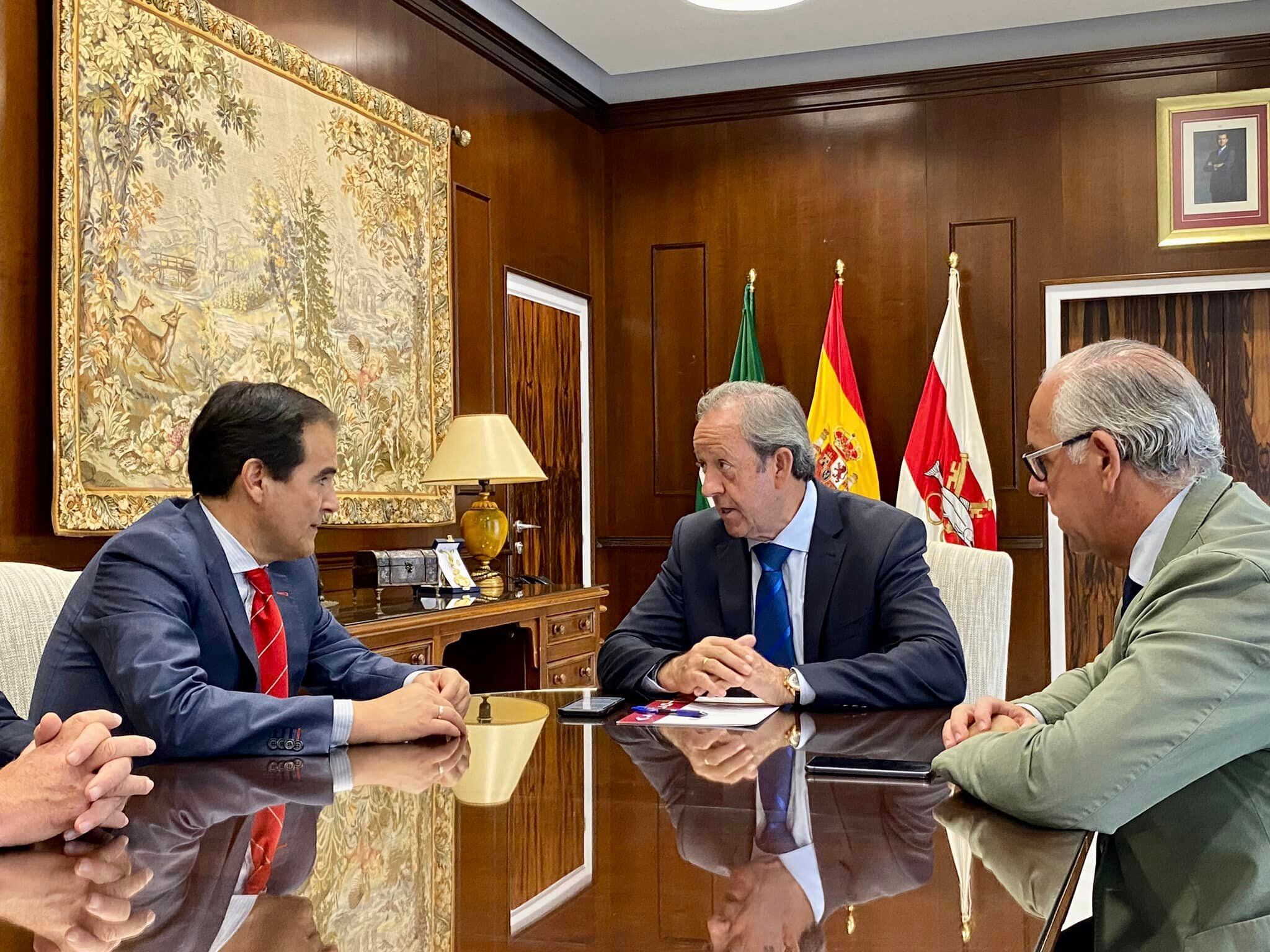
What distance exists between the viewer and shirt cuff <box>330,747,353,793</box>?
1.70 m

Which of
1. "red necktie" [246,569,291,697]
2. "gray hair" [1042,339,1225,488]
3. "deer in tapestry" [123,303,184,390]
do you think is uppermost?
"deer in tapestry" [123,303,184,390]

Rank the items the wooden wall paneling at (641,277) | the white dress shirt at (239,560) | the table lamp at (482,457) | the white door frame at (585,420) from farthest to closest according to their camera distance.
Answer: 1. the wooden wall paneling at (641,277)
2. the white door frame at (585,420)
3. the table lamp at (482,457)
4. the white dress shirt at (239,560)

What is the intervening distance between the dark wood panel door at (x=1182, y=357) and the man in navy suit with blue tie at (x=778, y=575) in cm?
380

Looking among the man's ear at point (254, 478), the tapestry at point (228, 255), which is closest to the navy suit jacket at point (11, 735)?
the man's ear at point (254, 478)

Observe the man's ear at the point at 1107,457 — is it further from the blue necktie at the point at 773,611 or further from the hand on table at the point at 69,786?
the hand on table at the point at 69,786

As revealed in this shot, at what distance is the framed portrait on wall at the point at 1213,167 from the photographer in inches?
236

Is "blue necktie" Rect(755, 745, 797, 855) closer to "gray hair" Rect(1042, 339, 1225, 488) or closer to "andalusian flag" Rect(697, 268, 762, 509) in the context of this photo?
"gray hair" Rect(1042, 339, 1225, 488)

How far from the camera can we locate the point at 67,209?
3.37 metres

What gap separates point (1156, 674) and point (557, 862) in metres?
0.72

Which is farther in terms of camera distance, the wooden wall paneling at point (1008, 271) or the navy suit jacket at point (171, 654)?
the wooden wall paneling at point (1008, 271)

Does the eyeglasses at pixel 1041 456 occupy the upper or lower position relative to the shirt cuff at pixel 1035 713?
upper

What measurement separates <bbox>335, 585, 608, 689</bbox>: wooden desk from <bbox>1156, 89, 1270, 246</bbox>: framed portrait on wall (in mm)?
3369

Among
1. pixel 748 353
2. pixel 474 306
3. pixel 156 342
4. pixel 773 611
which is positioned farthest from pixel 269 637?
pixel 748 353

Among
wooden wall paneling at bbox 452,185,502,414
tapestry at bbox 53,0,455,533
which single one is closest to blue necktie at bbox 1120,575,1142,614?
tapestry at bbox 53,0,455,533
